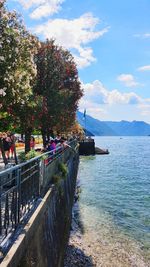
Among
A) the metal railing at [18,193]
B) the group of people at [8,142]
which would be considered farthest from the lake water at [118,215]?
the metal railing at [18,193]

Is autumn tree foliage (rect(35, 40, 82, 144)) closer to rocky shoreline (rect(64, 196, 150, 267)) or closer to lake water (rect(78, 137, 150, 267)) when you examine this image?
lake water (rect(78, 137, 150, 267))

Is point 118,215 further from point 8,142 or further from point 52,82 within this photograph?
point 52,82

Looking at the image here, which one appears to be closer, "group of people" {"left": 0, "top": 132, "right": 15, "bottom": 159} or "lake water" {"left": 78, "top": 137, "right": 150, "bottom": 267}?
"lake water" {"left": 78, "top": 137, "right": 150, "bottom": 267}

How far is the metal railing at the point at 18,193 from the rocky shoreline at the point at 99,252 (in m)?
4.55

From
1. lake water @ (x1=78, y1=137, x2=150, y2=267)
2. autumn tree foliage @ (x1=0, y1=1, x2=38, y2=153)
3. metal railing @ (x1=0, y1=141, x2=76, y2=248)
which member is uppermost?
autumn tree foliage @ (x1=0, y1=1, x2=38, y2=153)

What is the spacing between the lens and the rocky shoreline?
1591cm

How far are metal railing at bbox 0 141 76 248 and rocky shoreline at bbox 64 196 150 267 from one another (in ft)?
14.9

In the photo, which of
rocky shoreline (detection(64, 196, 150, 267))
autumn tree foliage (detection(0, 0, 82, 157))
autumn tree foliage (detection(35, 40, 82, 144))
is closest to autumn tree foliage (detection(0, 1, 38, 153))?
autumn tree foliage (detection(0, 0, 82, 157))

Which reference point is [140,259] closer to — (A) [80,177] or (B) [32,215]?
(B) [32,215]

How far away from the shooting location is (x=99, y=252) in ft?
57.9

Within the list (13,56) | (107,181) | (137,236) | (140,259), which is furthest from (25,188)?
(107,181)

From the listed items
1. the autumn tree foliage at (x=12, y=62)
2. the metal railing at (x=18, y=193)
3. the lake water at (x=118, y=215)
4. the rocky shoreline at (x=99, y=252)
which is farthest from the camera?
the lake water at (x=118, y=215)

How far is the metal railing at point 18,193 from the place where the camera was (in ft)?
25.9

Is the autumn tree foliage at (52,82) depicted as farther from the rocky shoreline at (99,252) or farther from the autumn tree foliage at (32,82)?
the rocky shoreline at (99,252)
